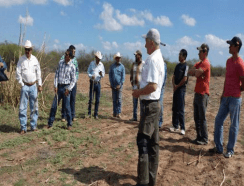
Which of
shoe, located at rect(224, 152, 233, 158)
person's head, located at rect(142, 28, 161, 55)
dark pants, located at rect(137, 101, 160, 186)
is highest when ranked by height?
person's head, located at rect(142, 28, 161, 55)

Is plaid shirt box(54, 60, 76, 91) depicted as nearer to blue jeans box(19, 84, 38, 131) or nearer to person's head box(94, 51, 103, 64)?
blue jeans box(19, 84, 38, 131)

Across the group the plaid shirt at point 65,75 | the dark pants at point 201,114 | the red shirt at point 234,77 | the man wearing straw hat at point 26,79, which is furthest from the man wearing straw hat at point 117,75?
the red shirt at point 234,77

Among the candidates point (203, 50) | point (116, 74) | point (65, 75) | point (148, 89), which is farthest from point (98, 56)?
point (148, 89)

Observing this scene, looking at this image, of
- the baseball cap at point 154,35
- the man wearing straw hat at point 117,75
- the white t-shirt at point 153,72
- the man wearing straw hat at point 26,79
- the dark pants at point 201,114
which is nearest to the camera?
the white t-shirt at point 153,72

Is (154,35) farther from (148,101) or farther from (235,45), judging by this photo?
(235,45)

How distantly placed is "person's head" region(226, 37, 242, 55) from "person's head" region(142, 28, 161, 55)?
1.82m

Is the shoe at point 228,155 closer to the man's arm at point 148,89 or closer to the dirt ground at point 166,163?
the dirt ground at point 166,163

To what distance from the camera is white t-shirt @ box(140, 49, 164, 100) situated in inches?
126

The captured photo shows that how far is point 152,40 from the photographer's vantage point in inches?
132

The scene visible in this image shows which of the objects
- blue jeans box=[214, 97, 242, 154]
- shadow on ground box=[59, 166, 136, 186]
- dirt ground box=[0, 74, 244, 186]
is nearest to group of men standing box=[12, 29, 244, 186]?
blue jeans box=[214, 97, 242, 154]

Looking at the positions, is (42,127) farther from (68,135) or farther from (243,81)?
(243,81)

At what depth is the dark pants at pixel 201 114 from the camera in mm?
5207

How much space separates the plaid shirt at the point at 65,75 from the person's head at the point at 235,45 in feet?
12.0

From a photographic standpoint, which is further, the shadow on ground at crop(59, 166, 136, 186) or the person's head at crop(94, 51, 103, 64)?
the person's head at crop(94, 51, 103, 64)
